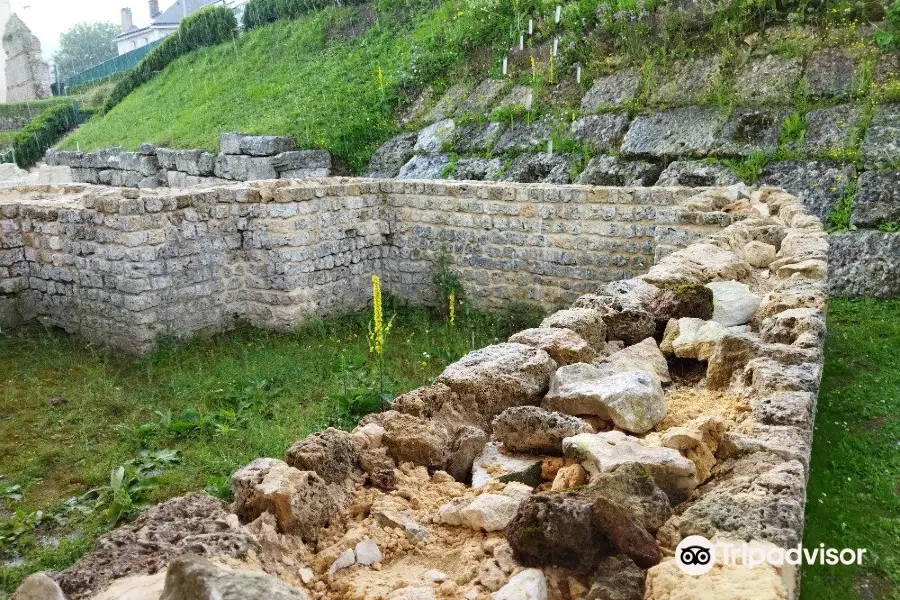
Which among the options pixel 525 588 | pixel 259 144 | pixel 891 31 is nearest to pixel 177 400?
pixel 525 588

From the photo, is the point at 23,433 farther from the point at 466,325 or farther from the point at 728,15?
the point at 728,15

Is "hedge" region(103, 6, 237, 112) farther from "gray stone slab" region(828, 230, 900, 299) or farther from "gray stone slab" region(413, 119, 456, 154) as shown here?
"gray stone slab" region(828, 230, 900, 299)

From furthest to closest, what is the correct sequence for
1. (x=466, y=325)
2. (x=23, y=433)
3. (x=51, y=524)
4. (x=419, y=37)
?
(x=419, y=37) → (x=466, y=325) → (x=23, y=433) → (x=51, y=524)

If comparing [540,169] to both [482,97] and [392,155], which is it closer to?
[482,97]

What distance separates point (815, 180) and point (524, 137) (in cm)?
458

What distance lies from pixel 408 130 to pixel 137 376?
26.6 ft

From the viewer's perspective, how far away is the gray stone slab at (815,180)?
8367mm

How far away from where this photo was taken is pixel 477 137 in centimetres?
1231

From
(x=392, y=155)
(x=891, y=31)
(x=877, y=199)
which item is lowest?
(x=877, y=199)

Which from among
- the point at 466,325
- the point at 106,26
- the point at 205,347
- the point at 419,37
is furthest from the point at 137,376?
the point at 106,26

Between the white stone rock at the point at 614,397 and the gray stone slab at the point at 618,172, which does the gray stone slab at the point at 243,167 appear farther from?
the white stone rock at the point at 614,397

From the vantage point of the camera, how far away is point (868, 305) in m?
7.57

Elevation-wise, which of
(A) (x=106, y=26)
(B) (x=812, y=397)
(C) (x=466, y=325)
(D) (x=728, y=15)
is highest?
(A) (x=106, y=26)

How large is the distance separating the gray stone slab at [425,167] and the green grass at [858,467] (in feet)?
23.0
